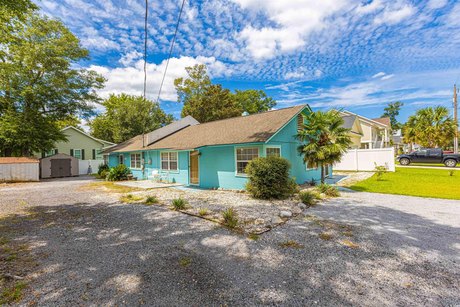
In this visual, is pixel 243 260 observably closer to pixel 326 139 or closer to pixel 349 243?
pixel 349 243

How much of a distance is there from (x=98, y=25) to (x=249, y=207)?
9683 millimetres

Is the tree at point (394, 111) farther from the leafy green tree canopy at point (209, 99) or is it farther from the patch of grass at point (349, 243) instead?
the patch of grass at point (349, 243)

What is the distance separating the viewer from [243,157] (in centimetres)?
1084

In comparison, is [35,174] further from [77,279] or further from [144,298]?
[144,298]

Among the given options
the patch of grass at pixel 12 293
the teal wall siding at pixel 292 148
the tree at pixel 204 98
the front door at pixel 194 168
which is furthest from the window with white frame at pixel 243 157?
the tree at pixel 204 98

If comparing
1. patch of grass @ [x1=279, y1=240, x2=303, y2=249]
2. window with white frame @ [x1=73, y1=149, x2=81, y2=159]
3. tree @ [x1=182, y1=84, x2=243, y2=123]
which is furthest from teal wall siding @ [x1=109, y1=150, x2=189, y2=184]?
tree @ [x1=182, y1=84, x2=243, y2=123]

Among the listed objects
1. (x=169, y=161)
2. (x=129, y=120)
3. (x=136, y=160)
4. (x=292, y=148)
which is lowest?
(x=169, y=161)

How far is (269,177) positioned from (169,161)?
8655 millimetres

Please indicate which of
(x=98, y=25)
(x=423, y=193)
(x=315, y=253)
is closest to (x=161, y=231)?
(x=315, y=253)

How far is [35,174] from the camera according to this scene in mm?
18219

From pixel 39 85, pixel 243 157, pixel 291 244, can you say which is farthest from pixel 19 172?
pixel 291 244

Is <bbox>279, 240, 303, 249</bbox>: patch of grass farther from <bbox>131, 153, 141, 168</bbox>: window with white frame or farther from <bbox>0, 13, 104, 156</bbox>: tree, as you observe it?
<bbox>0, 13, 104, 156</bbox>: tree

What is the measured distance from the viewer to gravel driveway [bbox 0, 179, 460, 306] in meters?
2.91

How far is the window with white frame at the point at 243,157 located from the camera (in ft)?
34.8
